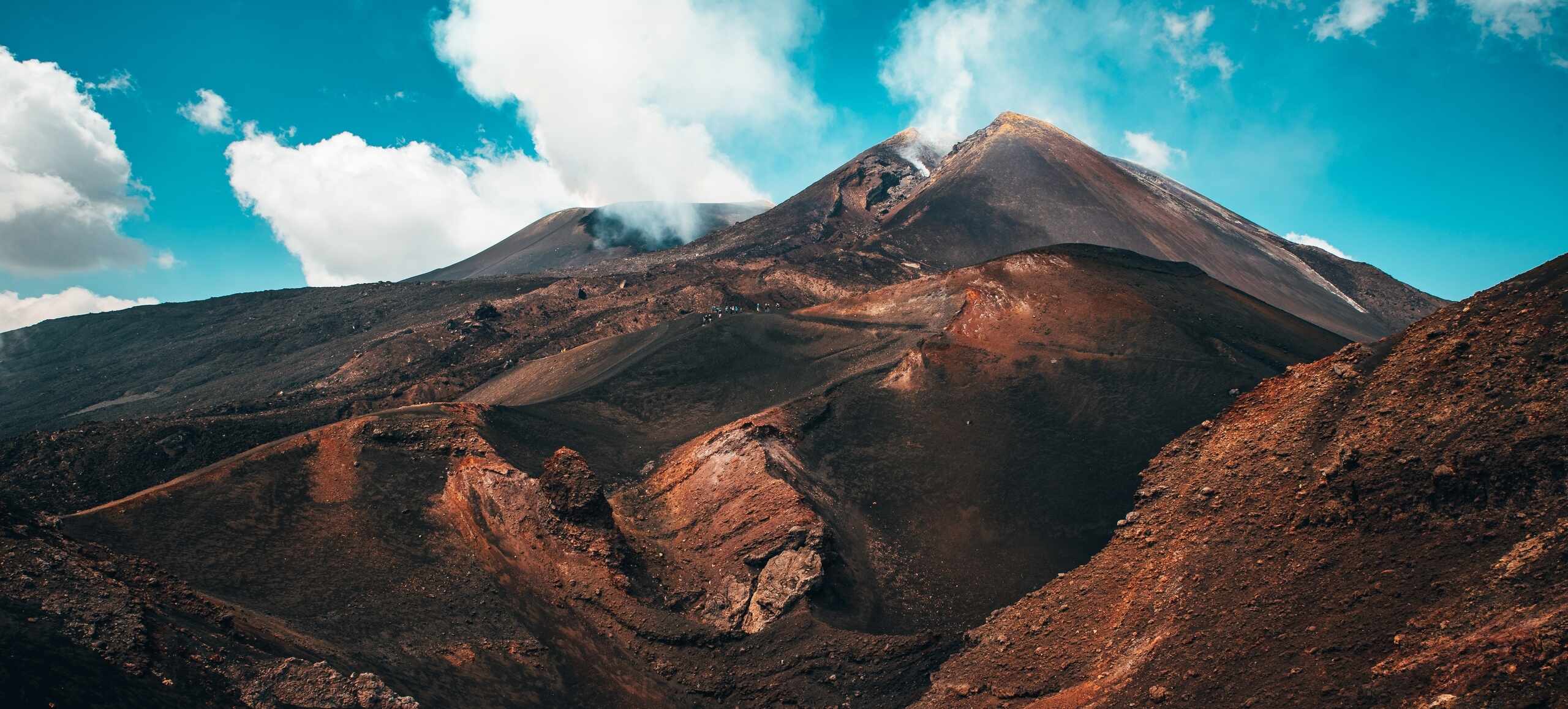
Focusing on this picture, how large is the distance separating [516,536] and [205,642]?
1183cm

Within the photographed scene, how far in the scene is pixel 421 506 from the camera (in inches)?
1156

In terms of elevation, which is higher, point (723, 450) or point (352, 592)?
point (723, 450)

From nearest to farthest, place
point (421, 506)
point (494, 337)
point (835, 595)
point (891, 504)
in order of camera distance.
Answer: point (835, 595), point (421, 506), point (891, 504), point (494, 337)

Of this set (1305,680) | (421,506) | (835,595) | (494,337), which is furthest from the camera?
(494,337)

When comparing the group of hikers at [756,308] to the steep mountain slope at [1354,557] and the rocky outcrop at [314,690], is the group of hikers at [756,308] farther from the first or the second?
the rocky outcrop at [314,690]

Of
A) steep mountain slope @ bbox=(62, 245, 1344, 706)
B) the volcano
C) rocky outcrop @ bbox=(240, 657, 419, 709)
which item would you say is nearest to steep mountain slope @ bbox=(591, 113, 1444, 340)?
the volcano

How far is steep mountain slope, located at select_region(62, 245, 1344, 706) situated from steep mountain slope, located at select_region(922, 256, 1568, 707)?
5.30 m

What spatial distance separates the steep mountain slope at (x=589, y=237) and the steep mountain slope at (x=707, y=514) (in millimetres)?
85296

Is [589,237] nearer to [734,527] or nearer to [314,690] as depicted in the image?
[734,527]

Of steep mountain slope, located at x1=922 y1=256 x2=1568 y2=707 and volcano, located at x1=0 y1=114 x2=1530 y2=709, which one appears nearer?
steep mountain slope, located at x1=922 y1=256 x2=1568 y2=707

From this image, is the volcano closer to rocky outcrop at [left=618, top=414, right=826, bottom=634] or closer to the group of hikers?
rocky outcrop at [left=618, top=414, right=826, bottom=634]

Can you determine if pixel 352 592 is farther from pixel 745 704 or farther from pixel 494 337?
pixel 494 337

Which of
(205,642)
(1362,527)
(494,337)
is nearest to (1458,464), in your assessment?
(1362,527)

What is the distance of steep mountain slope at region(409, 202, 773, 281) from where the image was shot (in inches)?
4985
